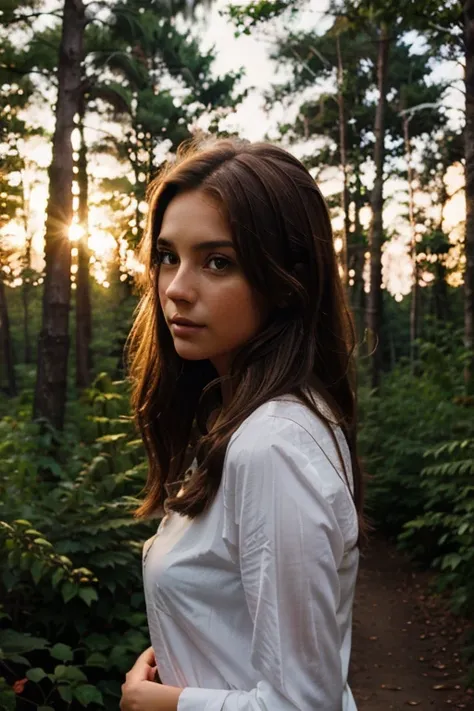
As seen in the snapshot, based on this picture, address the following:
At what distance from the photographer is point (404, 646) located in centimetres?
713

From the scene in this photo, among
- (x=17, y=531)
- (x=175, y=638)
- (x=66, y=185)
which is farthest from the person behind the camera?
(x=66, y=185)

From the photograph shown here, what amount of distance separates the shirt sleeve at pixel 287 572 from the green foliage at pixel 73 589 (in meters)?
2.64

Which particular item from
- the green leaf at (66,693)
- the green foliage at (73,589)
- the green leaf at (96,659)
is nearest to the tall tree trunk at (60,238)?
the green foliage at (73,589)

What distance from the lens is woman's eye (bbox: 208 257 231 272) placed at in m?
1.58

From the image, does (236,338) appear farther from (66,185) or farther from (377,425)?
(377,425)

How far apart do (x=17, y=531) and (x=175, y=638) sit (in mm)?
2429

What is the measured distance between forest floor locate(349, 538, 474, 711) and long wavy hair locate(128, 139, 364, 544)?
4.75 meters

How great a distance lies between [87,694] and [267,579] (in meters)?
3.13

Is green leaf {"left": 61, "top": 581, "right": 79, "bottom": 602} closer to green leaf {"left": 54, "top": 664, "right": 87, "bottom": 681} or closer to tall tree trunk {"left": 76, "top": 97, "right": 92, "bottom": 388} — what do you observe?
green leaf {"left": 54, "top": 664, "right": 87, "bottom": 681}

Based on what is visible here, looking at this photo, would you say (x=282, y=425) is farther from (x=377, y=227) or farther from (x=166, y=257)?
(x=377, y=227)

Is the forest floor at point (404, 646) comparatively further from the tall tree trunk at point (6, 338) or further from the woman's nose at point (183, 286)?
the tall tree trunk at point (6, 338)

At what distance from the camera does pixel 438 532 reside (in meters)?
9.26

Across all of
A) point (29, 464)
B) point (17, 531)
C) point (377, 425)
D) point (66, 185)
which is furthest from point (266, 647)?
point (377, 425)

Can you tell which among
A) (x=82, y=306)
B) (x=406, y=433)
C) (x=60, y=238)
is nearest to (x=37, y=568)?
(x=60, y=238)
